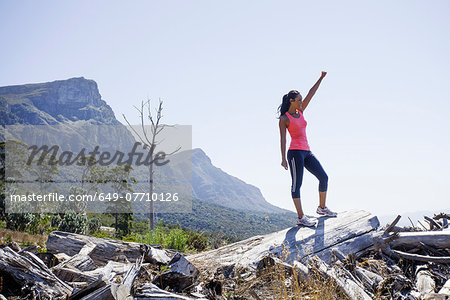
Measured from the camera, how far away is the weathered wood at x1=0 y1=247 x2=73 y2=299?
2.65m

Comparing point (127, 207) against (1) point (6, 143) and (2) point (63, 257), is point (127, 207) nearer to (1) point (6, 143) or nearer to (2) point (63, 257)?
(1) point (6, 143)

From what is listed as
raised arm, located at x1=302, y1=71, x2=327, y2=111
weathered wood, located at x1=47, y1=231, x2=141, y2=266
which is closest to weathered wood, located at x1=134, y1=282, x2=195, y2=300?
weathered wood, located at x1=47, y1=231, x2=141, y2=266

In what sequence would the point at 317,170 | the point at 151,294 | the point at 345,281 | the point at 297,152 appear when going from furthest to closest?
1. the point at 317,170
2. the point at 297,152
3. the point at 345,281
4. the point at 151,294

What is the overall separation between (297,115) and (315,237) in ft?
7.62

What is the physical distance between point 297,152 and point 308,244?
1727 millimetres

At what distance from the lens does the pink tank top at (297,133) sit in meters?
5.32

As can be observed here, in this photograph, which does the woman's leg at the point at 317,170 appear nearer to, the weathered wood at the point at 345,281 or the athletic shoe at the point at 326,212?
the athletic shoe at the point at 326,212

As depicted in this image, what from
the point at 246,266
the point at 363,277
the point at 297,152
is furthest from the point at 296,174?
the point at 363,277

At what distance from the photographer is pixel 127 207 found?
33.3 metres

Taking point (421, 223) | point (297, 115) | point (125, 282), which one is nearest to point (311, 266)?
point (125, 282)

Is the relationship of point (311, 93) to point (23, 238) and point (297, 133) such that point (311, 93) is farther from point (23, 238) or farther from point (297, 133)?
point (23, 238)

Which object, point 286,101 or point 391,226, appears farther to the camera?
point 286,101

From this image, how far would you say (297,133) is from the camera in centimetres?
536

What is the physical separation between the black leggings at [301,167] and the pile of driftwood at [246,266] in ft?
2.37
